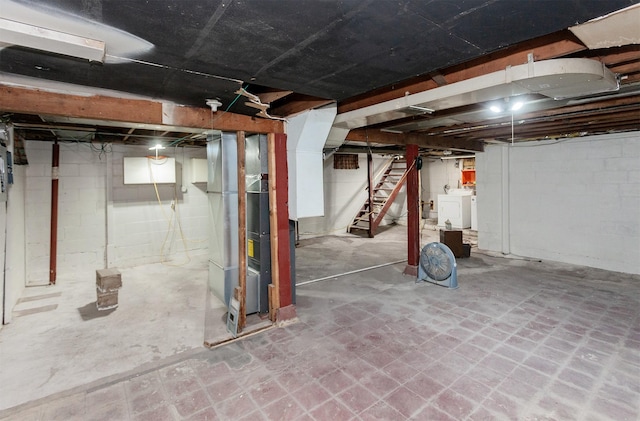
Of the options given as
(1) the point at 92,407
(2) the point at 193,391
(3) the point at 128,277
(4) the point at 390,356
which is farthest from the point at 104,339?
(4) the point at 390,356

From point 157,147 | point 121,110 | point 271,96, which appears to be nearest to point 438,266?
point 271,96

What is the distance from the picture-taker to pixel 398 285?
14.9ft

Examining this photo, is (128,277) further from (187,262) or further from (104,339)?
(104,339)

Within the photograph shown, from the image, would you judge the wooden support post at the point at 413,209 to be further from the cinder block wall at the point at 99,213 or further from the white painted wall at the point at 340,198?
the cinder block wall at the point at 99,213

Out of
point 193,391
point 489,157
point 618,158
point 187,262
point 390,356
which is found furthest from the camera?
point 489,157

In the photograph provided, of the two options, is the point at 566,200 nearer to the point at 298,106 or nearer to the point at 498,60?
the point at 498,60

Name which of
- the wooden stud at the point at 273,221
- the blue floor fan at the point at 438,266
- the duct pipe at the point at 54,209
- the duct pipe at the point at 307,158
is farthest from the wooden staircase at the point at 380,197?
the duct pipe at the point at 54,209

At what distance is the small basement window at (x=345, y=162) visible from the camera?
9039 millimetres

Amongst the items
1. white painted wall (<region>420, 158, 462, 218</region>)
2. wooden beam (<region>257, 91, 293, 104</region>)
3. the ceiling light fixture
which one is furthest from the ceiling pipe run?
white painted wall (<region>420, 158, 462, 218</region>)

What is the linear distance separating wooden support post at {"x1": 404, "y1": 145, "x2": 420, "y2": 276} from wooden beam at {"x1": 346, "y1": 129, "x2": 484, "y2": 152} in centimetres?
15

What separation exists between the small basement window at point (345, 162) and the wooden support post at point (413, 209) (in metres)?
4.07

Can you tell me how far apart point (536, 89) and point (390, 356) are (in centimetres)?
228

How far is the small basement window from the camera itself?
904 cm

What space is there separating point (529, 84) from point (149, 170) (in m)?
5.80
